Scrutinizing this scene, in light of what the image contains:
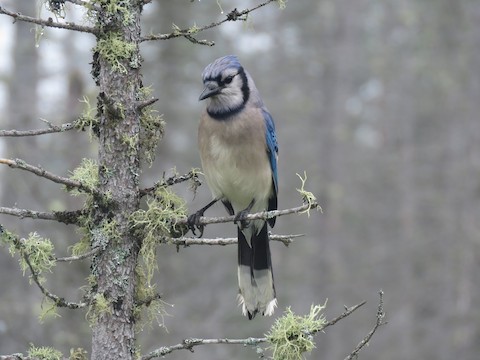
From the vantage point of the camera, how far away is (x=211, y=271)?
1571cm

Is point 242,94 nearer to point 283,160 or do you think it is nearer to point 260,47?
point 283,160

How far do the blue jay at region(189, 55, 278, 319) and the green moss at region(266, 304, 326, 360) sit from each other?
1.16m

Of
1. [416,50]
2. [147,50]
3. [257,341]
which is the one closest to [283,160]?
[416,50]

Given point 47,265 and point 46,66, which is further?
point 46,66

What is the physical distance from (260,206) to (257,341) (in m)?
1.99

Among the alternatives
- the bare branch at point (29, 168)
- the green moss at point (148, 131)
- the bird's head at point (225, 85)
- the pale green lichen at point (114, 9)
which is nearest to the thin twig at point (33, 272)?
the bare branch at point (29, 168)

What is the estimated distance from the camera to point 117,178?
3730mm

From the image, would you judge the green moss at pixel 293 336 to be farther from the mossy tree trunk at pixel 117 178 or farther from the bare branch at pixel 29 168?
the bare branch at pixel 29 168

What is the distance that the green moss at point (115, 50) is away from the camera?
3.74 meters

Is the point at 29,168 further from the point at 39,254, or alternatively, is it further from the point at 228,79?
the point at 228,79

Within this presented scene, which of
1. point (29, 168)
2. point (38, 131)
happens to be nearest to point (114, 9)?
point (38, 131)

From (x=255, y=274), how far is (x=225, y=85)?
118 centimetres

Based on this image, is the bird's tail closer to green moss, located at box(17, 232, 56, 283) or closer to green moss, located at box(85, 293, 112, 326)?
green moss, located at box(85, 293, 112, 326)

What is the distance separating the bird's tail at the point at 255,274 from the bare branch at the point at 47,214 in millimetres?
1069
